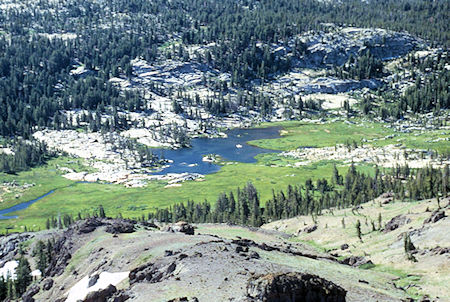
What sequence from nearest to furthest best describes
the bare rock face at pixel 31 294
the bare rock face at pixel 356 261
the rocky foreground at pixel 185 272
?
the rocky foreground at pixel 185 272 → the bare rock face at pixel 31 294 → the bare rock face at pixel 356 261

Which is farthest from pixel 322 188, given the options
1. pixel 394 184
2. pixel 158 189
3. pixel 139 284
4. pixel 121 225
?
pixel 139 284

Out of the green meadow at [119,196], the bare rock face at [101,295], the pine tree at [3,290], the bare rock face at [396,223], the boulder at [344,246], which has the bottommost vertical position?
the green meadow at [119,196]

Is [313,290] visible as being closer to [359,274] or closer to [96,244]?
[359,274]

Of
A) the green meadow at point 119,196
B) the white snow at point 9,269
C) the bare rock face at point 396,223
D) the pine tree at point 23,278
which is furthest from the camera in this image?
the green meadow at point 119,196

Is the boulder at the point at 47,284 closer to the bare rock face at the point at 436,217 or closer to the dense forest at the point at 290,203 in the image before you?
the dense forest at the point at 290,203

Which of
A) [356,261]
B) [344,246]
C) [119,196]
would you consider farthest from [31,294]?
[119,196]

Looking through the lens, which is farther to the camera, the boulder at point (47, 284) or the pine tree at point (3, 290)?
the pine tree at point (3, 290)

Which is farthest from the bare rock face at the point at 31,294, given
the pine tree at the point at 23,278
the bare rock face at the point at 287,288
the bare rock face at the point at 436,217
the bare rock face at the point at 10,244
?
the bare rock face at the point at 436,217
